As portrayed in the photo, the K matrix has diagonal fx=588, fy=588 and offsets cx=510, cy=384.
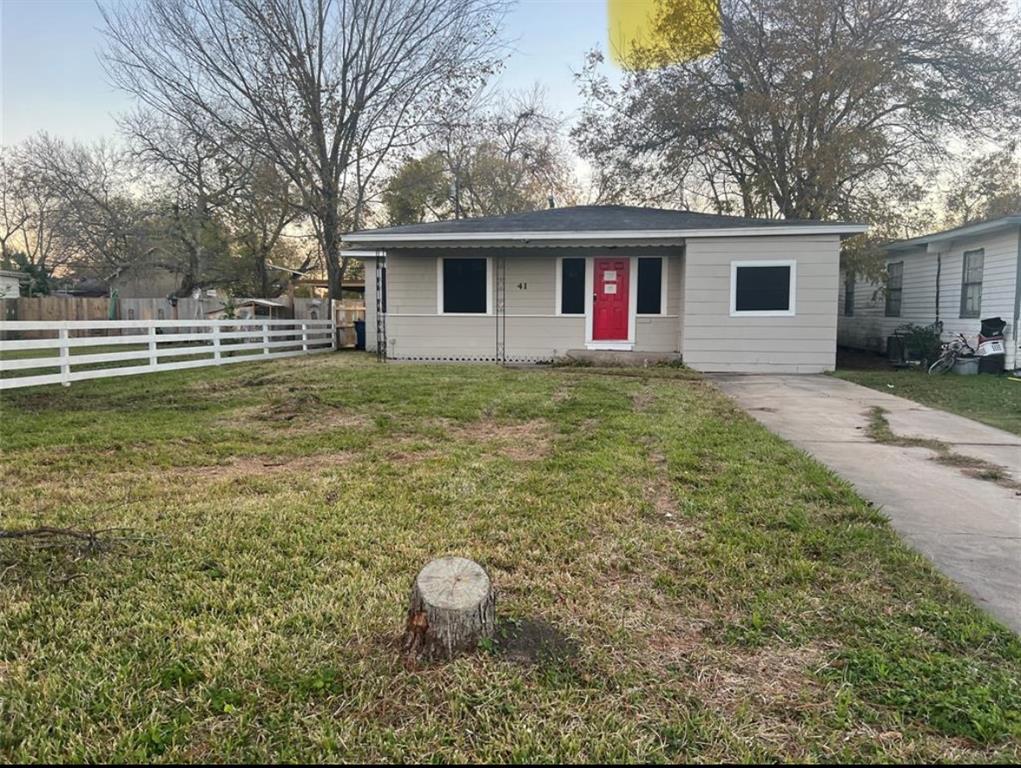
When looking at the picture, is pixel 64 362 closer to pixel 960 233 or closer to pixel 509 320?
pixel 509 320

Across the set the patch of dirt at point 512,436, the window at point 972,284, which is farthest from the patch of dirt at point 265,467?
the window at point 972,284

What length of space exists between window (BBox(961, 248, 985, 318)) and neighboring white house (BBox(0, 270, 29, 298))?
1212 inches

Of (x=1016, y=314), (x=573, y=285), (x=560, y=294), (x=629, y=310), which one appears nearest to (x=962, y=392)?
(x=1016, y=314)

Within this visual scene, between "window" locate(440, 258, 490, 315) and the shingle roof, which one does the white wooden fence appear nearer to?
the shingle roof

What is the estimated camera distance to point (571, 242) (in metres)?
11.5

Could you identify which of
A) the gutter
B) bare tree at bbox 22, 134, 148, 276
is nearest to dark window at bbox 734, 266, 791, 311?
the gutter

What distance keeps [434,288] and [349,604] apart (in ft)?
35.3

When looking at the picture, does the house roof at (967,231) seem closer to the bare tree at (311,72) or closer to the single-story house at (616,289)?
the single-story house at (616,289)

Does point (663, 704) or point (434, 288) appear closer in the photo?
point (663, 704)

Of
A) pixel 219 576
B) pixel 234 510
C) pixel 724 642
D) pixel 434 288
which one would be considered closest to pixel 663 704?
pixel 724 642

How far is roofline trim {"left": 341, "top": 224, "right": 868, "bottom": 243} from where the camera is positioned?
10.5 m

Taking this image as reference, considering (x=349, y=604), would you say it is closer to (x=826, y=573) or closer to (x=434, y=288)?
(x=826, y=573)

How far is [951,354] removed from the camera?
36.6 ft

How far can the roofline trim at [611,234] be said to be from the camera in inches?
414
